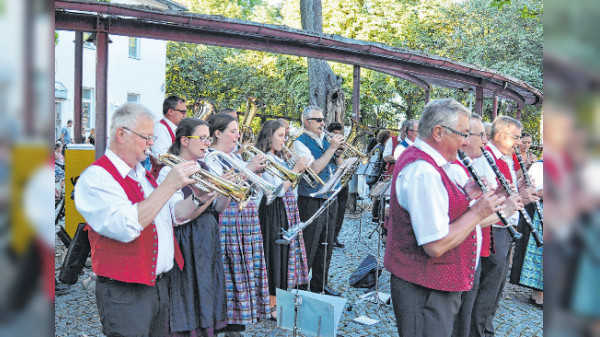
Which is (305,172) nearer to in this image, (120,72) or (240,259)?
(240,259)

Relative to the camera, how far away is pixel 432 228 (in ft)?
8.77

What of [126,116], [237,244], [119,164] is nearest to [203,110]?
[237,244]

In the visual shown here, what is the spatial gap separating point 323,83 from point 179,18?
650 cm

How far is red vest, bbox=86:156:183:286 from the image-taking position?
2.77m

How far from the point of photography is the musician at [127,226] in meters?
2.67

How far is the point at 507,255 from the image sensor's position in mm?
4699

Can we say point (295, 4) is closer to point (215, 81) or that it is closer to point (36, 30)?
point (215, 81)

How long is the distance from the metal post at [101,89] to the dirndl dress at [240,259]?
2.65 meters

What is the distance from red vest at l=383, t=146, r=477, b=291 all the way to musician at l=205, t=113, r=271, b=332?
1811 millimetres

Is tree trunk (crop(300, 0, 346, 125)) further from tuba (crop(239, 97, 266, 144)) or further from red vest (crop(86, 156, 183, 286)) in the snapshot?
red vest (crop(86, 156, 183, 286))

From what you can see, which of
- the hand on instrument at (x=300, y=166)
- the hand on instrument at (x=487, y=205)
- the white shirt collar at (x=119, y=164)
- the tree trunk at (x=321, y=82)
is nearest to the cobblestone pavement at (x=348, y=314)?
the hand on instrument at (x=300, y=166)

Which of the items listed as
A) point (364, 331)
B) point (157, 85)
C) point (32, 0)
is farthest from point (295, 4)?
point (32, 0)

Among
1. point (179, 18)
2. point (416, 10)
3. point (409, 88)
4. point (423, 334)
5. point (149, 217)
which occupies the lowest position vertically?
point (423, 334)

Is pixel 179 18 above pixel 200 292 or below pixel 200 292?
above
